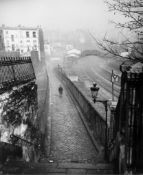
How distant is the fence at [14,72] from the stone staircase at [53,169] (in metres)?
2.51


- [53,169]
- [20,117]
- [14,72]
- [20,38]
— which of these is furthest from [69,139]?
[20,38]

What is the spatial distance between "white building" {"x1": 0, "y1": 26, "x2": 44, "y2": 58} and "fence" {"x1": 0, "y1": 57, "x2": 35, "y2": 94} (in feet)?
177

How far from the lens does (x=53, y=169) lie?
20.9 feet

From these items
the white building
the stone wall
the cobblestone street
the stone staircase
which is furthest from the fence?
the white building

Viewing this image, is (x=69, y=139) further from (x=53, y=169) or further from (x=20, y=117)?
(x=53, y=169)

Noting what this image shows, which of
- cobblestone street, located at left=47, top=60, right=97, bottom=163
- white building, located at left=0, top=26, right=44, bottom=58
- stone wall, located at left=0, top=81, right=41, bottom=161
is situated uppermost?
white building, located at left=0, top=26, right=44, bottom=58

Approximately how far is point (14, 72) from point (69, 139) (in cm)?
676

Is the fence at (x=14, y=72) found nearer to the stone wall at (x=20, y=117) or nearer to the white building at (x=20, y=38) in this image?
the stone wall at (x=20, y=117)

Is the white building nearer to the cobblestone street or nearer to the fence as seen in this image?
the cobblestone street

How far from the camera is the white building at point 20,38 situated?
60.6m

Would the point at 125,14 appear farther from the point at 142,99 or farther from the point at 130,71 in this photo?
the point at 142,99

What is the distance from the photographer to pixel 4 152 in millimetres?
6727

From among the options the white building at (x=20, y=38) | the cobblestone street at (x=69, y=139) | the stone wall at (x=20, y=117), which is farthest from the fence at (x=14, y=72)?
the white building at (x=20, y=38)

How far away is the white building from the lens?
2387 inches
